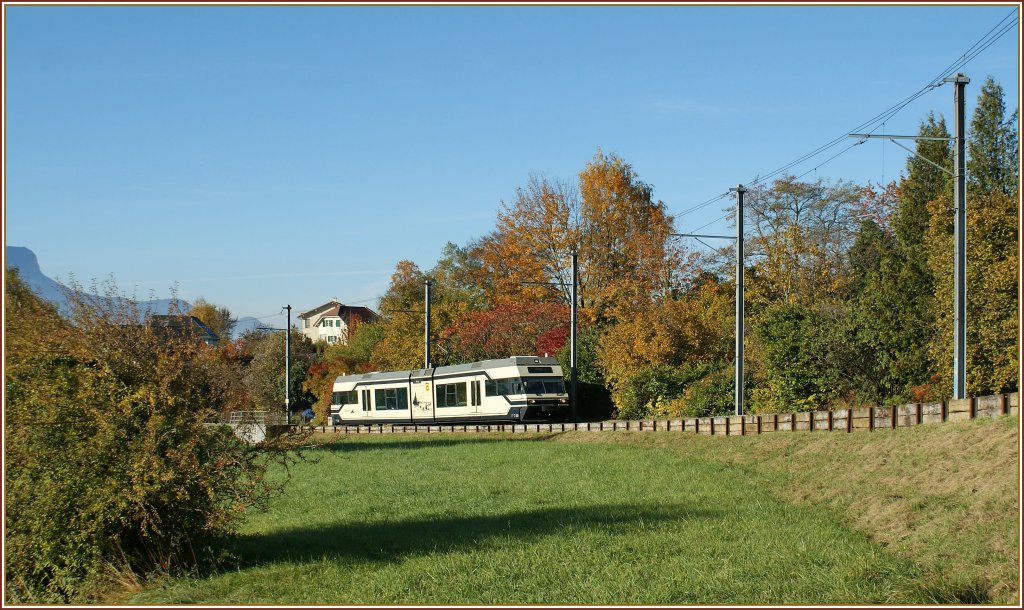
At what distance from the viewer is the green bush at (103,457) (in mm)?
12984

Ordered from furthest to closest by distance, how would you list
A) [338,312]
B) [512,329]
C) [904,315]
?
[338,312]
[512,329]
[904,315]

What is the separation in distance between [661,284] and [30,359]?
46424 millimetres

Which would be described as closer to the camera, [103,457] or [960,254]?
[103,457]

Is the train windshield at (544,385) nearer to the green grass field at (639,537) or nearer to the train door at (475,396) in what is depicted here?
the train door at (475,396)

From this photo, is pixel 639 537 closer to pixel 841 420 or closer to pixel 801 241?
pixel 841 420

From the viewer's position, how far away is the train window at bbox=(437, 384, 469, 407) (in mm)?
47031

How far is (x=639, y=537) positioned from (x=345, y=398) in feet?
145

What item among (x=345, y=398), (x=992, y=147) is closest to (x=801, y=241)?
(x=992, y=147)

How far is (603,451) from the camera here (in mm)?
29188

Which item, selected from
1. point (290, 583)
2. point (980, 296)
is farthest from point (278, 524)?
point (980, 296)

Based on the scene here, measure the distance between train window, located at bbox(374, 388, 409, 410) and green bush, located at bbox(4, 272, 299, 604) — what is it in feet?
124

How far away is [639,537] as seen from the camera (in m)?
14.5

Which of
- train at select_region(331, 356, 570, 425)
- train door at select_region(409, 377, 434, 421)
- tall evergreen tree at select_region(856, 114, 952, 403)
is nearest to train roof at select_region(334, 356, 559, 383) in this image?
train at select_region(331, 356, 570, 425)

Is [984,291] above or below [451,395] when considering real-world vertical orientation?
above
